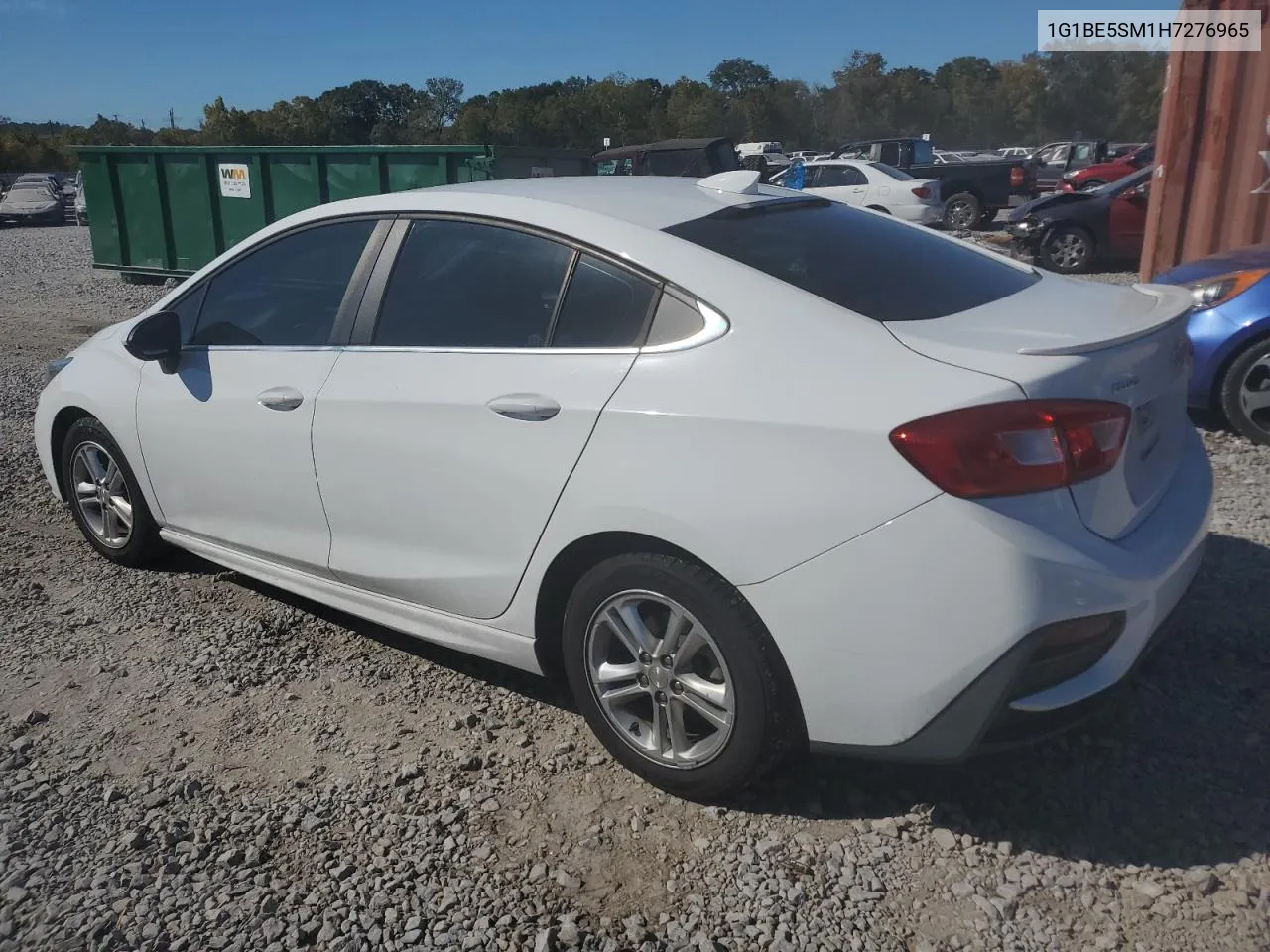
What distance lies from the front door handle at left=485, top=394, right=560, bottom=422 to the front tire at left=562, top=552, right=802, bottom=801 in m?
0.44

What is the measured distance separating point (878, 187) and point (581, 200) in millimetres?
17369

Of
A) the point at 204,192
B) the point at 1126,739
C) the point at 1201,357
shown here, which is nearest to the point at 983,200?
the point at 204,192

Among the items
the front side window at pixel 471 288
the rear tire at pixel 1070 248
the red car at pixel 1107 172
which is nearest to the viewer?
the front side window at pixel 471 288

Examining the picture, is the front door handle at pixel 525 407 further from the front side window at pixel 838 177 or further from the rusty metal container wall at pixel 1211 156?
the front side window at pixel 838 177

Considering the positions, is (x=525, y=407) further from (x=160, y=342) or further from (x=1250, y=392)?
(x=1250, y=392)

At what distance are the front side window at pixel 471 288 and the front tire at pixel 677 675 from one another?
79 cm

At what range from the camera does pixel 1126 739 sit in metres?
3.04

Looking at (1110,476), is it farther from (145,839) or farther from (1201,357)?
(1201,357)

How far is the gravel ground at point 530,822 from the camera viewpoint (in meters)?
2.44

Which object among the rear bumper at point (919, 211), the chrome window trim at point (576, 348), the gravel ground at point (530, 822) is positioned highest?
the chrome window trim at point (576, 348)

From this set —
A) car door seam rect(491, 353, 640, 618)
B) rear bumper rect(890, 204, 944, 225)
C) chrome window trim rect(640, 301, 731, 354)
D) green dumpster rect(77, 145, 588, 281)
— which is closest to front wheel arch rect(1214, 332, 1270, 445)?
chrome window trim rect(640, 301, 731, 354)

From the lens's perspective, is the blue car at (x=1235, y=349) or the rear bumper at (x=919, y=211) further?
the rear bumper at (x=919, y=211)

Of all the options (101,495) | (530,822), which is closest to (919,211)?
(101,495)

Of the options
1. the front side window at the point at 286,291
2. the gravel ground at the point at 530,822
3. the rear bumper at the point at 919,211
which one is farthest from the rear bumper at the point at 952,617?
the rear bumper at the point at 919,211
